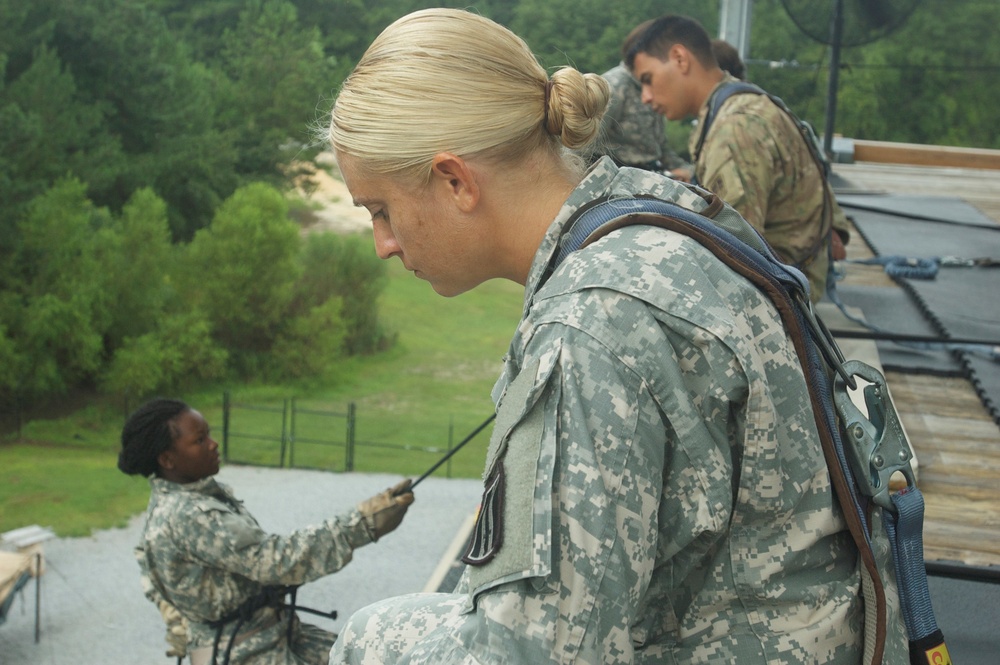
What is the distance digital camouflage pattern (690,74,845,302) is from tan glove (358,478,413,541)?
1.28 meters

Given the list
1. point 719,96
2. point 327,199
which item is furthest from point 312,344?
point 719,96

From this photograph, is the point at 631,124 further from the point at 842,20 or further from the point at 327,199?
the point at 327,199

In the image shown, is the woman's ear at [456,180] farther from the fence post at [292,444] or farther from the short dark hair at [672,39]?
the fence post at [292,444]

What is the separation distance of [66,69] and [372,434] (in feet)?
40.2

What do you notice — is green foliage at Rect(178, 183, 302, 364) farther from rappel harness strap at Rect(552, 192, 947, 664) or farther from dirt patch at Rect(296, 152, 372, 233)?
rappel harness strap at Rect(552, 192, 947, 664)

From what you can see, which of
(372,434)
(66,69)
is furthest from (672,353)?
(66,69)

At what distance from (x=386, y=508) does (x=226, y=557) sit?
489 millimetres

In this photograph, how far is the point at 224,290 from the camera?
108 feet

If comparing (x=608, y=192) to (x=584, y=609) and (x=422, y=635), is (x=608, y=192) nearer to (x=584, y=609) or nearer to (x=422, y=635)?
(x=584, y=609)

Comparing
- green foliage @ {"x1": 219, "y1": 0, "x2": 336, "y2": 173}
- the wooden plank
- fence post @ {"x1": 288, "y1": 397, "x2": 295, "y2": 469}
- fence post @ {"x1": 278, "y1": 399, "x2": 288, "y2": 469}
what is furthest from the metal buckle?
green foliage @ {"x1": 219, "y1": 0, "x2": 336, "y2": 173}

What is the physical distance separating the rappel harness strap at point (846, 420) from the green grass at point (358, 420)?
23.7 meters

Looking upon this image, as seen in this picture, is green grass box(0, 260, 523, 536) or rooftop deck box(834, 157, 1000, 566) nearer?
rooftop deck box(834, 157, 1000, 566)

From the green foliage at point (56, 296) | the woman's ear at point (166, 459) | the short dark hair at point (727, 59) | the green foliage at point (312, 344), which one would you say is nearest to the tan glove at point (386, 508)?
the woman's ear at point (166, 459)

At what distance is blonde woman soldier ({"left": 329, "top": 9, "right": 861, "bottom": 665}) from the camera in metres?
1.15
